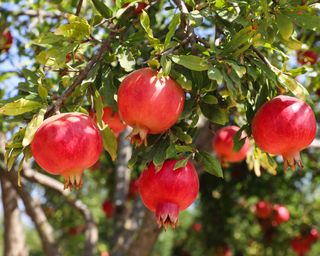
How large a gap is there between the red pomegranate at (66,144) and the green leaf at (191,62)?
0.32 m

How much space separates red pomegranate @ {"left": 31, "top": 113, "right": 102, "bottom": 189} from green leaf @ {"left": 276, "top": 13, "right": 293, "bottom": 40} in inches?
27.1

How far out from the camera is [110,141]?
166 cm

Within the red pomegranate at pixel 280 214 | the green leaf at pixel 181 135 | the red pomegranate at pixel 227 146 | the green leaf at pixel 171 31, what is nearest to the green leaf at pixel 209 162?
the green leaf at pixel 181 135

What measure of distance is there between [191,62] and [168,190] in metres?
0.38

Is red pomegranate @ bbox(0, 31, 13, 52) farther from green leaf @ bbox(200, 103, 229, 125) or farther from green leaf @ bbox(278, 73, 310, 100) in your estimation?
green leaf @ bbox(278, 73, 310, 100)

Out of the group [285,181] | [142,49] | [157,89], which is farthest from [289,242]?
[157,89]

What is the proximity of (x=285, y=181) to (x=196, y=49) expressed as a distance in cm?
397

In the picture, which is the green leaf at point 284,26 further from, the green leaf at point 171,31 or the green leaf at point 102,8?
the green leaf at point 102,8

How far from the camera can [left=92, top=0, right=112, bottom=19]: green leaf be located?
1.88 m

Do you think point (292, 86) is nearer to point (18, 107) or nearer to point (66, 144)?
point (66, 144)

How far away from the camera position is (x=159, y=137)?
1.71m

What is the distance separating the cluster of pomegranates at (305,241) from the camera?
18.0ft

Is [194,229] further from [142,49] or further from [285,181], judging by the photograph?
[142,49]

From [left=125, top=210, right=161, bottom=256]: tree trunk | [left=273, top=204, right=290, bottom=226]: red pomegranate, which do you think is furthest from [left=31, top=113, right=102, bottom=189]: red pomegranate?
[left=273, top=204, right=290, bottom=226]: red pomegranate
